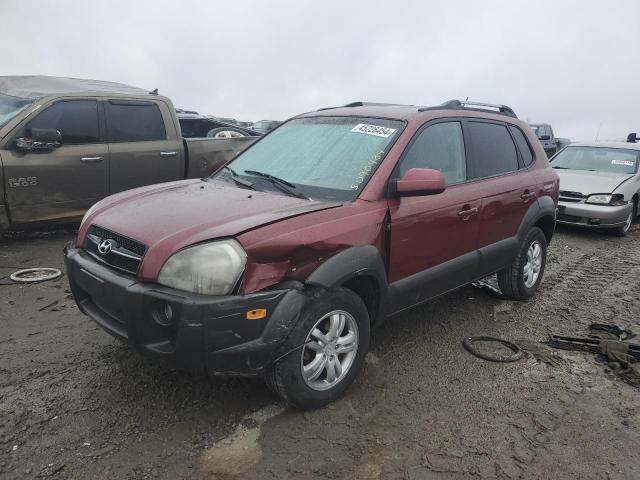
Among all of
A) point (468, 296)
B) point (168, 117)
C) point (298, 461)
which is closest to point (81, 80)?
point (168, 117)


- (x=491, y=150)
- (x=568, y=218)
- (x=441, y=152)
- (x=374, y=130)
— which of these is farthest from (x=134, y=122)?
(x=568, y=218)

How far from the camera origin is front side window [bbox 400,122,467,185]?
353cm

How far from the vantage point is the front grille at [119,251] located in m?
2.66

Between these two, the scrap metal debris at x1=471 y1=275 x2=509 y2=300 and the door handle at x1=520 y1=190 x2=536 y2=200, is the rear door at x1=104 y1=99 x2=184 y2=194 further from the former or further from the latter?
the door handle at x1=520 y1=190 x2=536 y2=200

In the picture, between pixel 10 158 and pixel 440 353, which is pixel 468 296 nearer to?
pixel 440 353

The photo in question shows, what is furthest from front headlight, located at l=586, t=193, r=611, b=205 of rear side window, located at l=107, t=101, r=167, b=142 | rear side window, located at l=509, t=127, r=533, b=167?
rear side window, located at l=107, t=101, r=167, b=142

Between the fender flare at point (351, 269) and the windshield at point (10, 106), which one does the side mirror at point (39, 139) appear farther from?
the fender flare at point (351, 269)

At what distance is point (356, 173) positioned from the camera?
10.9 feet

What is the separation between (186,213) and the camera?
288cm

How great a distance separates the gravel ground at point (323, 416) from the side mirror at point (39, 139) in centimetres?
202

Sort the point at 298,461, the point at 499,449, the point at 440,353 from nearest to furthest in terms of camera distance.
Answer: the point at 298,461 → the point at 499,449 → the point at 440,353

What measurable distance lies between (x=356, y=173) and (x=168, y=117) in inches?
169

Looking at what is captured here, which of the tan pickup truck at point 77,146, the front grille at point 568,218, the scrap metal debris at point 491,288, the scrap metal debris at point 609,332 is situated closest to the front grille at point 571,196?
the front grille at point 568,218

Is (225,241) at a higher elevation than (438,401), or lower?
higher
